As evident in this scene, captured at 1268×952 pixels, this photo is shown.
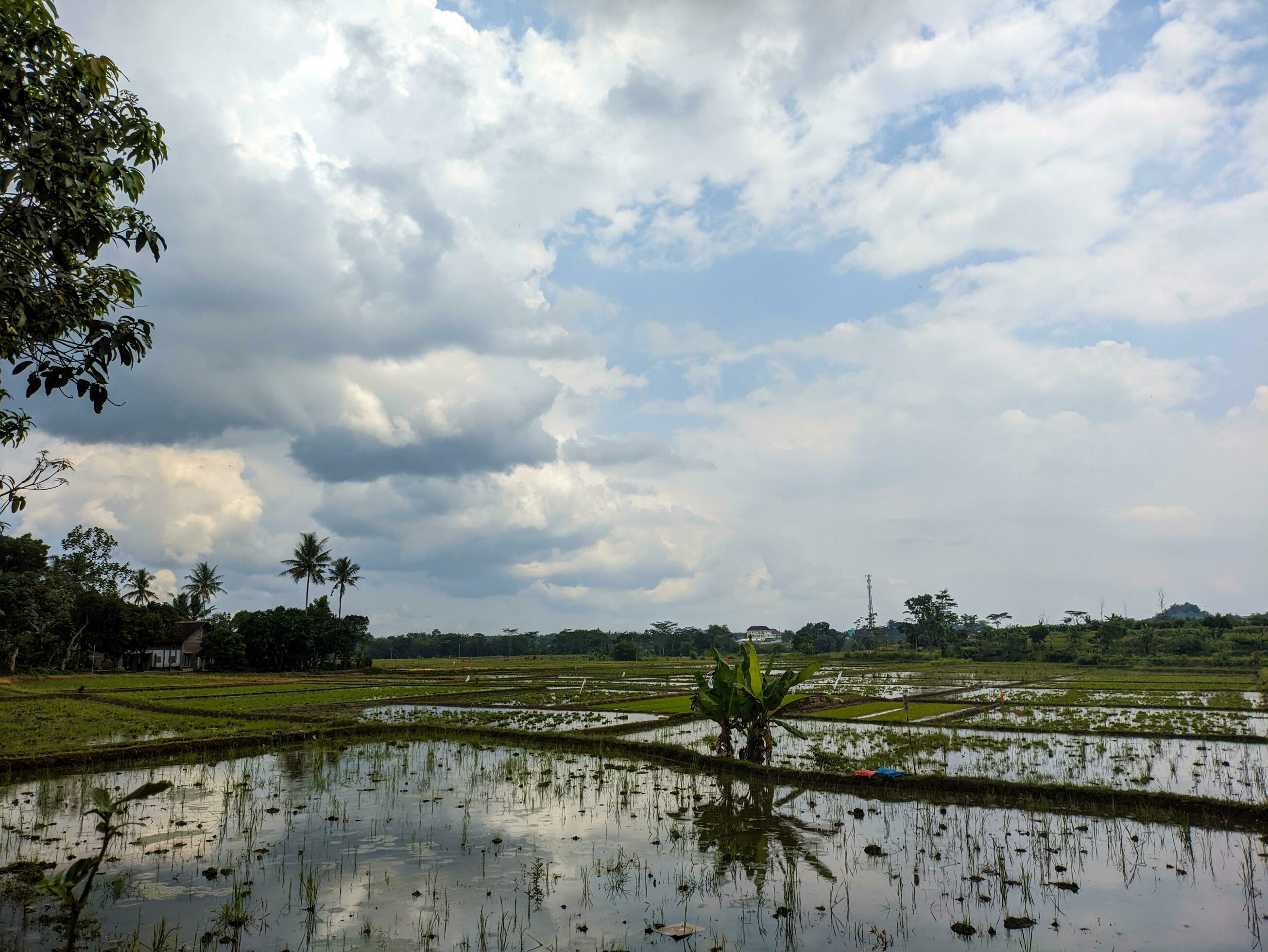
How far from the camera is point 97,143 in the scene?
14.9 feet

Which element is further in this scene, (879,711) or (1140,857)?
(879,711)

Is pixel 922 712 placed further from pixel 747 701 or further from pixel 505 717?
pixel 505 717

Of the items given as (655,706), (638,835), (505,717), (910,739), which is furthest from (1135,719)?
(505,717)

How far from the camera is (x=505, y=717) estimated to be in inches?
878

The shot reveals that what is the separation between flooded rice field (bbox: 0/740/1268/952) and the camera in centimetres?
620

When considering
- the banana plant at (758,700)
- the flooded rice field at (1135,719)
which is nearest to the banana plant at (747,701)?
the banana plant at (758,700)

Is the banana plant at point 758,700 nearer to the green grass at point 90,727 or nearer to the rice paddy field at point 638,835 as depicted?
the rice paddy field at point 638,835

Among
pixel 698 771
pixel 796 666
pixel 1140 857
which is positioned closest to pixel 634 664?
pixel 796 666

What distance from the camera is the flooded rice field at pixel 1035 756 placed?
12.1 meters

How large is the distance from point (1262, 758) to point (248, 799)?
18683 millimetres

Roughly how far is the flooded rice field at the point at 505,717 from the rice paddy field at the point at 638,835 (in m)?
0.42

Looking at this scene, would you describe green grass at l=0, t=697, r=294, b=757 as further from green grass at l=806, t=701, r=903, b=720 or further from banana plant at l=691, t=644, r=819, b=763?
green grass at l=806, t=701, r=903, b=720

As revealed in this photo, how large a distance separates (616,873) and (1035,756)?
36.2 feet

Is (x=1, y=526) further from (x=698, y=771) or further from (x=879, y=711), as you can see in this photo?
(x=879, y=711)
